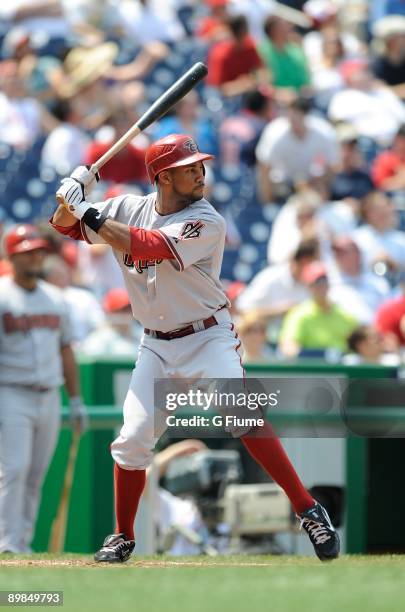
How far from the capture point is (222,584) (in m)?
4.80

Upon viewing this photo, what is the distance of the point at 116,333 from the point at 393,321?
6.48 feet

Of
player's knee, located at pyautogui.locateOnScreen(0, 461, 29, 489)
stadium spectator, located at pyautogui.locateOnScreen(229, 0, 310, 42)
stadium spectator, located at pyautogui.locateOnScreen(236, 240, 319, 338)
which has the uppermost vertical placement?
stadium spectator, located at pyautogui.locateOnScreen(229, 0, 310, 42)

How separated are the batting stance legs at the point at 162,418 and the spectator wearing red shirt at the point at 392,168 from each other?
6805mm

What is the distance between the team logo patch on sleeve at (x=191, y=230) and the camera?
5.43m

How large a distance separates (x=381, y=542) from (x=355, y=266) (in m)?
2.39

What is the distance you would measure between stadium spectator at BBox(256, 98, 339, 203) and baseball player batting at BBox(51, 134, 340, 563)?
6.11 meters

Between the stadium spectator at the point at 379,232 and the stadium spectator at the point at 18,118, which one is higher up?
the stadium spectator at the point at 18,118

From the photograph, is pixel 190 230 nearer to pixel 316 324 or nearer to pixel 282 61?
pixel 316 324

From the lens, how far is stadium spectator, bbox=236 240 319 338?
33.1ft

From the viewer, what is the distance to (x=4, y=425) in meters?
7.63

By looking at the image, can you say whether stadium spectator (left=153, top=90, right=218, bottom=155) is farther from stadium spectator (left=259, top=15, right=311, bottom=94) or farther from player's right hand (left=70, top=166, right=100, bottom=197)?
player's right hand (left=70, top=166, right=100, bottom=197)

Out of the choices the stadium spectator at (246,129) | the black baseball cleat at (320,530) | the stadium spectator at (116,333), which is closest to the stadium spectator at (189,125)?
the stadium spectator at (246,129)

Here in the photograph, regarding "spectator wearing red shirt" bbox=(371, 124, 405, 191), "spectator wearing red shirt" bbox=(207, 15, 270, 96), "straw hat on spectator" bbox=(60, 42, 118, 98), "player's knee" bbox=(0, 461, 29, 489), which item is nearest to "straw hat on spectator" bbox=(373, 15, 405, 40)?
"spectator wearing red shirt" bbox=(207, 15, 270, 96)

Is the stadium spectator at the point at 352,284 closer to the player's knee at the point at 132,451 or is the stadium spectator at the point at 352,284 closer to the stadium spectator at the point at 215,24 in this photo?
the stadium spectator at the point at 215,24
